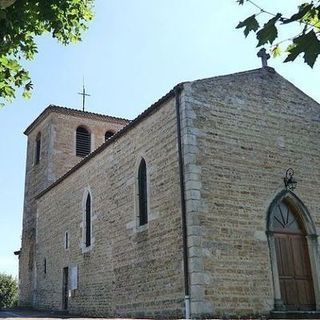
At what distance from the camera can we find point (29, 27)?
759 centimetres

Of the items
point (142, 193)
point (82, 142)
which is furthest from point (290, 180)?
point (82, 142)

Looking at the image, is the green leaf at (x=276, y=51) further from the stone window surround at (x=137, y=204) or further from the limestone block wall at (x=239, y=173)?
the stone window surround at (x=137, y=204)

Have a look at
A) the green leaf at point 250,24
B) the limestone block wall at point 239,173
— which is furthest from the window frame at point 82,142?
the green leaf at point 250,24

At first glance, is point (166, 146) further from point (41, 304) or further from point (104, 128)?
point (104, 128)

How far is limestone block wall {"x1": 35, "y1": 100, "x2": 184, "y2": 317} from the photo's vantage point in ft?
38.0

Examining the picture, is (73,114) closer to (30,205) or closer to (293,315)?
(30,205)

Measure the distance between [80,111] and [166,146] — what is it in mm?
14130

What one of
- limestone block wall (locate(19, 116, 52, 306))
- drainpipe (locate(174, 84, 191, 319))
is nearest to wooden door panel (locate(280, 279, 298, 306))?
drainpipe (locate(174, 84, 191, 319))

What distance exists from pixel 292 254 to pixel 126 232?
15.5 feet

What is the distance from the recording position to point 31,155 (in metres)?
27.0

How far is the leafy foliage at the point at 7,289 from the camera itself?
39.9 meters

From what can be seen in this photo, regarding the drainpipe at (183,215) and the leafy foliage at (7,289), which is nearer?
the drainpipe at (183,215)

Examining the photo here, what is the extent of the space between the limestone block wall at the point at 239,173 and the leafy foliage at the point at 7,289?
33.2 metres

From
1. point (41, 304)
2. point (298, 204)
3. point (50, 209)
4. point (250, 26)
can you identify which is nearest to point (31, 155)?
point (50, 209)
